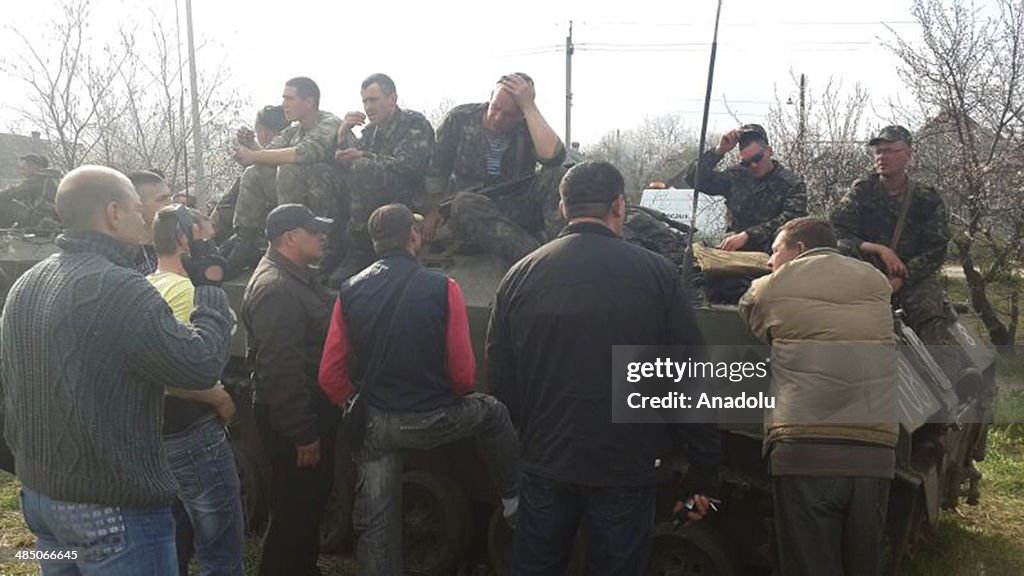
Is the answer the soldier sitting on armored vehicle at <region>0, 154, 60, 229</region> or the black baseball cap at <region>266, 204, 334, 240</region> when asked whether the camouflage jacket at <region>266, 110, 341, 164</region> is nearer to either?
the black baseball cap at <region>266, 204, 334, 240</region>

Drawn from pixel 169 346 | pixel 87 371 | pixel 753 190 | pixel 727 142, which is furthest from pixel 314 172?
pixel 87 371

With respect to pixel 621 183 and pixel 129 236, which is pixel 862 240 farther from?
pixel 129 236

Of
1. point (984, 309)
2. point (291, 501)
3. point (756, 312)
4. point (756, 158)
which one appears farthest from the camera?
point (984, 309)

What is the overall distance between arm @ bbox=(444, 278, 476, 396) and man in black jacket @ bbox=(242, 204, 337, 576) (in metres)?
0.77

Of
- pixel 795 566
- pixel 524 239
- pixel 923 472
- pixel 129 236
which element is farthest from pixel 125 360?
pixel 923 472

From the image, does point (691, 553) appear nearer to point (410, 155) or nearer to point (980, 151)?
point (410, 155)

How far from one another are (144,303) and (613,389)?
160 cm

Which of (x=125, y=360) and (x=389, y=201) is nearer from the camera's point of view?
(x=125, y=360)

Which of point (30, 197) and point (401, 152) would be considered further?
point (30, 197)

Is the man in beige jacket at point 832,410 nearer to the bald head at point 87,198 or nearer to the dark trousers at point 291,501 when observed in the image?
the dark trousers at point 291,501

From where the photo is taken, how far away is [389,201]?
565 centimetres

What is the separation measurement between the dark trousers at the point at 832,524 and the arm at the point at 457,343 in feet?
4.61

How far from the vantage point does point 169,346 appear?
255 cm

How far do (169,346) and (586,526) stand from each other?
63.0 inches
